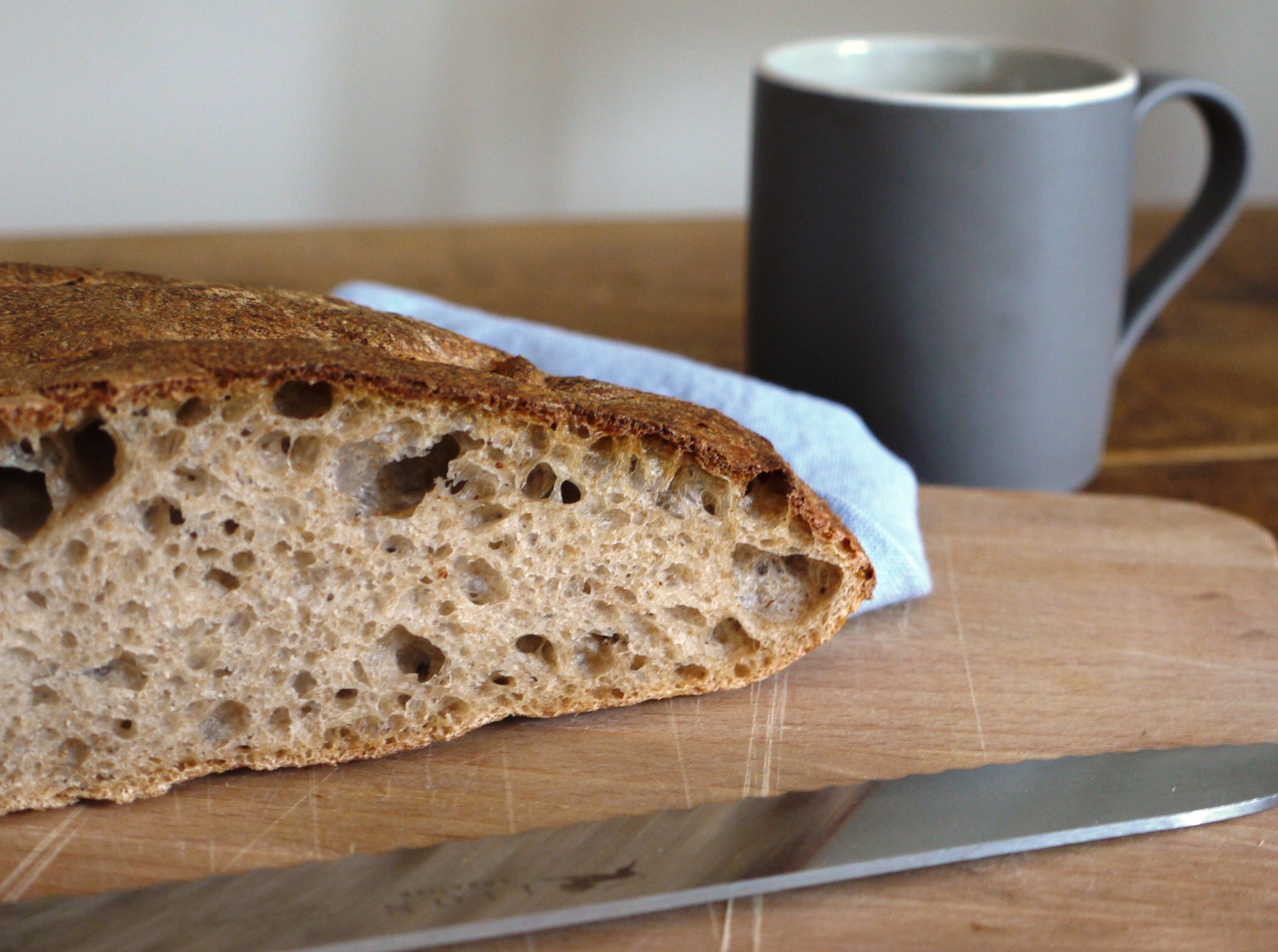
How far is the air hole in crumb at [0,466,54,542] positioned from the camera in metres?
1.00

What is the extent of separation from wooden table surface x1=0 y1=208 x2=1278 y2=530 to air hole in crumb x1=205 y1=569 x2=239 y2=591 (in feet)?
2.62

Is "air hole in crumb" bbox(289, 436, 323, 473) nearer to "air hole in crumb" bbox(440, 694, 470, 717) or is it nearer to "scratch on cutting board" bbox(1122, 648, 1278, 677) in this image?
"air hole in crumb" bbox(440, 694, 470, 717)

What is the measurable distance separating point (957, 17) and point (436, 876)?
2088mm

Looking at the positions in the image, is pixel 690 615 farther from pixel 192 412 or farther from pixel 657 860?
pixel 192 412

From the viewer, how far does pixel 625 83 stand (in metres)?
2.52

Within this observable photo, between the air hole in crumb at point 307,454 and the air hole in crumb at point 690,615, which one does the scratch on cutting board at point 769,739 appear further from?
the air hole in crumb at point 307,454

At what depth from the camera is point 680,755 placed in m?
1.11

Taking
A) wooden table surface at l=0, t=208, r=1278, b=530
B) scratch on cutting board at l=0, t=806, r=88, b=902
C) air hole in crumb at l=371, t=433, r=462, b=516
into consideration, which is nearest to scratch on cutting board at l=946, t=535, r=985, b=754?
wooden table surface at l=0, t=208, r=1278, b=530

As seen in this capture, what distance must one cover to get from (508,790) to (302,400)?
351 mm

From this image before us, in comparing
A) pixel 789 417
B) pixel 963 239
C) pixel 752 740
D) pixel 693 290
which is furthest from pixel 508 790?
pixel 693 290

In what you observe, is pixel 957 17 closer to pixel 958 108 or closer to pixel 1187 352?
pixel 1187 352

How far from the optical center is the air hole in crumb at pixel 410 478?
1.07 m

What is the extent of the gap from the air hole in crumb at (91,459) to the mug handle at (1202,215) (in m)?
1.16

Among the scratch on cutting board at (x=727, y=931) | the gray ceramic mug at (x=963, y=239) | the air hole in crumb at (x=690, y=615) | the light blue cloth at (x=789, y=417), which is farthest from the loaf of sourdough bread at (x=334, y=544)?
the gray ceramic mug at (x=963, y=239)
